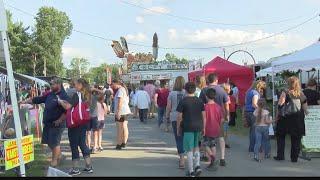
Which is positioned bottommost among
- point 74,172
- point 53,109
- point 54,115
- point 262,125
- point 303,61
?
point 74,172

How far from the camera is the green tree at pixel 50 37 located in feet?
243

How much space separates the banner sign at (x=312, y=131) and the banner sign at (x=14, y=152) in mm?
6012

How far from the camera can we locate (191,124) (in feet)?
29.6

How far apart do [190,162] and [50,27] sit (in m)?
68.5

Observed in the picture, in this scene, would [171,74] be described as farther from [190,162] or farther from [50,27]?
[190,162]

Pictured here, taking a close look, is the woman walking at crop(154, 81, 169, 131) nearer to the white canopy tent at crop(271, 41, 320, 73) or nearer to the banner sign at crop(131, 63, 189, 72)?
the white canopy tent at crop(271, 41, 320, 73)

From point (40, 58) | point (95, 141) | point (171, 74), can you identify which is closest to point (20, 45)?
point (40, 58)

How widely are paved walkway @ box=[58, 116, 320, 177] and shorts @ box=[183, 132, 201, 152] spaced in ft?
2.02

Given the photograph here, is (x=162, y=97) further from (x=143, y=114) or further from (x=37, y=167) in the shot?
(x=37, y=167)

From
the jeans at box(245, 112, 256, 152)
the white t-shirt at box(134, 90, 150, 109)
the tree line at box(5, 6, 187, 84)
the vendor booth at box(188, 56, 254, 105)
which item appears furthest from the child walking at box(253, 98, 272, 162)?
the tree line at box(5, 6, 187, 84)

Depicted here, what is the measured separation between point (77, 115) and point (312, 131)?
5.03 metres

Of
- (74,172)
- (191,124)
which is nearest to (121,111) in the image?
(74,172)

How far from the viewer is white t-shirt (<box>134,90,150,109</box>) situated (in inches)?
843

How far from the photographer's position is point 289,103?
35.2 ft
